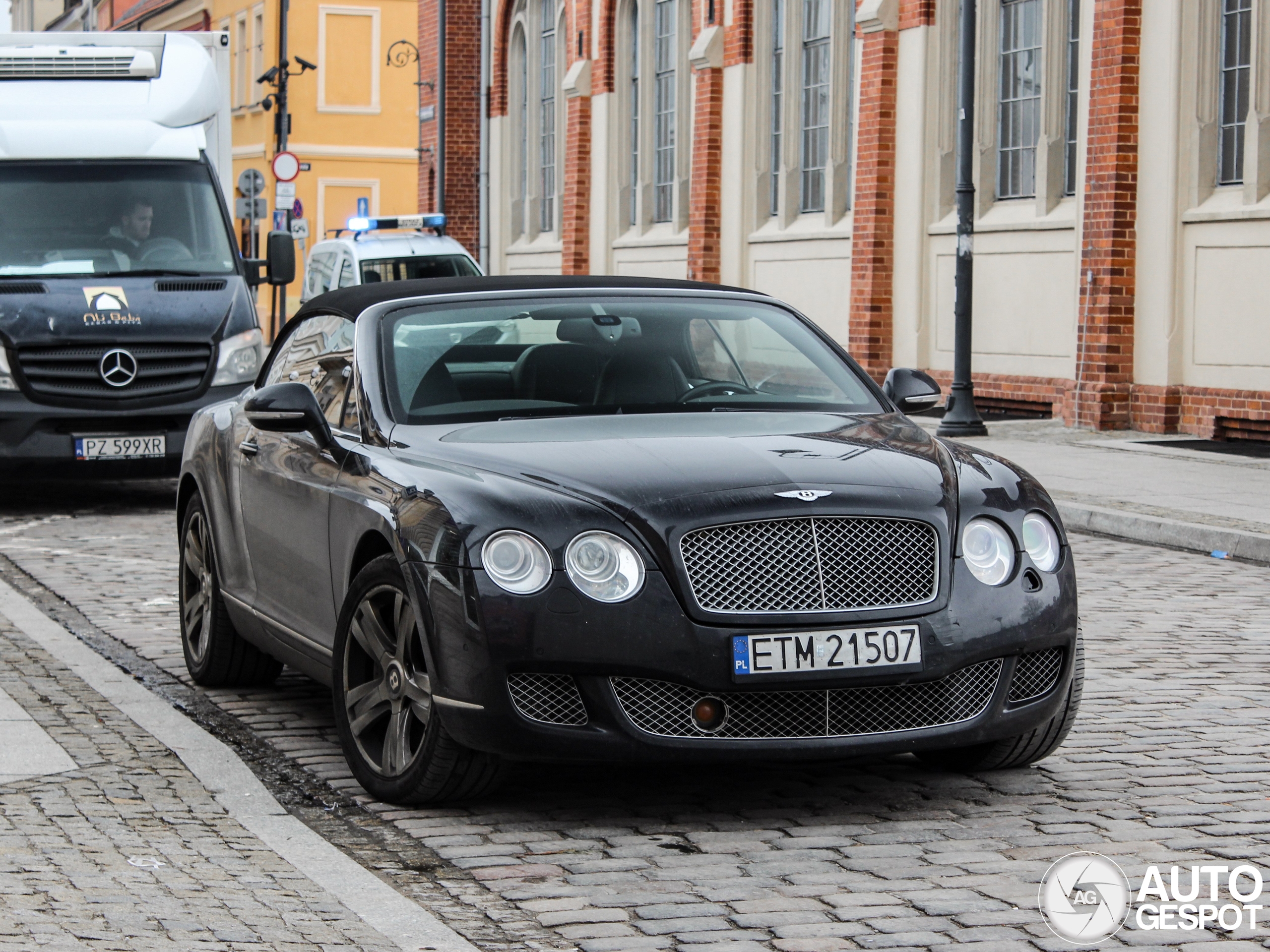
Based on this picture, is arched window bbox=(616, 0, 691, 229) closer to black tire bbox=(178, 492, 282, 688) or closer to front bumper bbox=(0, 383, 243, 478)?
front bumper bbox=(0, 383, 243, 478)

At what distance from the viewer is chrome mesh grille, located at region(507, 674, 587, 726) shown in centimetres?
530

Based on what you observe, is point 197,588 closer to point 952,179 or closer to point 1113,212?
point 1113,212

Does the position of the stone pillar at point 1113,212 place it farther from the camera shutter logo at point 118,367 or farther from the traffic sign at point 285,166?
the traffic sign at point 285,166

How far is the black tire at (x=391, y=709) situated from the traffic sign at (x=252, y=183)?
97.8 ft

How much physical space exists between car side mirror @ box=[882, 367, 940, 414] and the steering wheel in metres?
0.61

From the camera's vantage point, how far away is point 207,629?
25.4ft

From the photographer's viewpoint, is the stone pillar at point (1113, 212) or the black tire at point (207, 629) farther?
the stone pillar at point (1113, 212)

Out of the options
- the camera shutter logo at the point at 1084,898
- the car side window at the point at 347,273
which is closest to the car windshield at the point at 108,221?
the camera shutter logo at the point at 1084,898

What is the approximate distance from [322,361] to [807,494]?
2.23 metres

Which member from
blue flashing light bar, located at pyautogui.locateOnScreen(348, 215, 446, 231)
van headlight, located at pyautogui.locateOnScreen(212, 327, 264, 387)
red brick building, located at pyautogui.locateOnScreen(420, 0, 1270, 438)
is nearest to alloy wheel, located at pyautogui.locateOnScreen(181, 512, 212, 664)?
van headlight, located at pyautogui.locateOnScreen(212, 327, 264, 387)

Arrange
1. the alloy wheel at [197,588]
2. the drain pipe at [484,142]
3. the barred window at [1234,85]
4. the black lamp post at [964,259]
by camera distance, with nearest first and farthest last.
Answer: the alloy wheel at [197,588] < the barred window at [1234,85] < the black lamp post at [964,259] < the drain pipe at [484,142]

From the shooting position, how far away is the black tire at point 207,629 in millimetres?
7605

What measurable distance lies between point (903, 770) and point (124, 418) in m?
8.85

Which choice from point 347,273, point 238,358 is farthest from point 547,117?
point 238,358
